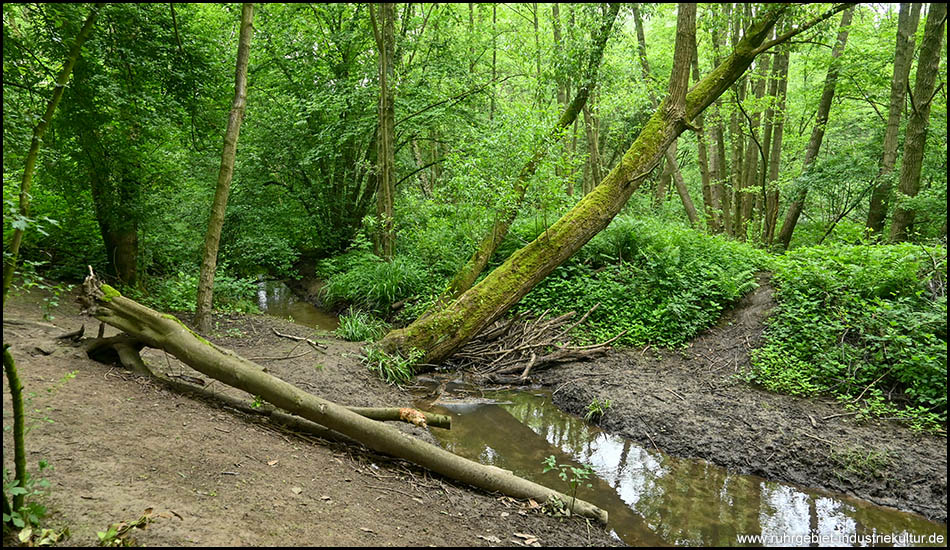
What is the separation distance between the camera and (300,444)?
4.68 metres

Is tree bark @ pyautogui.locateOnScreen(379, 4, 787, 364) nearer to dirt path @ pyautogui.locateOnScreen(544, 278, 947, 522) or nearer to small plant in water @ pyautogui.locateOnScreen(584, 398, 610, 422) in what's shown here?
dirt path @ pyautogui.locateOnScreen(544, 278, 947, 522)

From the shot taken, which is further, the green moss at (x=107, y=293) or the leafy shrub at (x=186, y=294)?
the leafy shrub at (x=186, y=294)

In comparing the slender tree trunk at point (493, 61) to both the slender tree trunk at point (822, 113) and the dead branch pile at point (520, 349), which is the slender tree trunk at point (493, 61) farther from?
the slender tree trunk at point (822, 113)

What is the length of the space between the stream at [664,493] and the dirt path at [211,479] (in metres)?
0.77

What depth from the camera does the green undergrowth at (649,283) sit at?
8703 millimetres

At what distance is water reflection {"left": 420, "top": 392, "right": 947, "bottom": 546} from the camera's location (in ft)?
13.5

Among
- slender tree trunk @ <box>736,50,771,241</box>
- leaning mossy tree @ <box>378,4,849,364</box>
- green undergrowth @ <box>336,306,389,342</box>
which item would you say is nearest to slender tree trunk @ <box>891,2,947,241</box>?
leaning mossy tree @ <box>378,4,849,364</box>

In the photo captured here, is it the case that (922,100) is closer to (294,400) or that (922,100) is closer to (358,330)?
(358,330)

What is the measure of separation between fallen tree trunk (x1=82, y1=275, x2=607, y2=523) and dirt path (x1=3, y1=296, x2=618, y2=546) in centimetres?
14

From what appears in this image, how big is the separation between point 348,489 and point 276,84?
43.7 ft

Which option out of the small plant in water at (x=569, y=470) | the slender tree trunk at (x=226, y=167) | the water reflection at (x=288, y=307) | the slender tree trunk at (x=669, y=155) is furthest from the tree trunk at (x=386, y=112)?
the small plant in water at (x=569, y=470)

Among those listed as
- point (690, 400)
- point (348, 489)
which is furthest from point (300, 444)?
point (690, 400)

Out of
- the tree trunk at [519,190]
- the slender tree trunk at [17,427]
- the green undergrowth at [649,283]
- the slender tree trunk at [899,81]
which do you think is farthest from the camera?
the tree trunk at [519,190]

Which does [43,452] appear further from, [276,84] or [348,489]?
[276,84]
